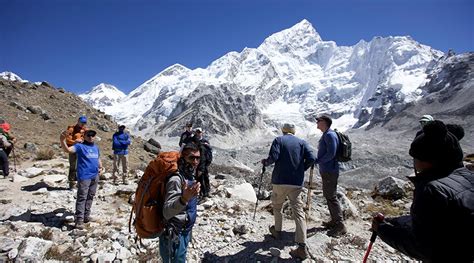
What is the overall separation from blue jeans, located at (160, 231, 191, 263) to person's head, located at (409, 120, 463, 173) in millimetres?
2789

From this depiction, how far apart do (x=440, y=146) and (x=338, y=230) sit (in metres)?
4.52

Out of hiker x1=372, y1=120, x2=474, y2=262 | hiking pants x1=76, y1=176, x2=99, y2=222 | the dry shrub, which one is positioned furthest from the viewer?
the dry shrub

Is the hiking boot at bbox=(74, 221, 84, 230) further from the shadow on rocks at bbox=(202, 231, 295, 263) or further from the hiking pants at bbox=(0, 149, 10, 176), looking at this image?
the hiking pants at bbox=(0, 149, 10, 176)

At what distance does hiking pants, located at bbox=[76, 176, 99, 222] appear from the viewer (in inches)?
276

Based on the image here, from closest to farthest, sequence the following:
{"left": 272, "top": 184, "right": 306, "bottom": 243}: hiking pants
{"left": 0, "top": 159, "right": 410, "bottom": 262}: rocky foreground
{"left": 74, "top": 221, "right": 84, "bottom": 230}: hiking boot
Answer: {"left": 272, "top": 184, "right": 306, "bottom": 243}: hiking pants
{"left": 0, "top": 159, "right": 410, "bottom": 262}: rocky foreground
{"left": 74, "top": 221, "right": 84, "bottom": 230}: hiking boot

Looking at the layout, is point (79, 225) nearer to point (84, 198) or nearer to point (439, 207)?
point (84, 198)

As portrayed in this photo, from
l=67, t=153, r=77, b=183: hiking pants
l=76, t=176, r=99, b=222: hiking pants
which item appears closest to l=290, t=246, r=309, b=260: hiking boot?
l=76, t=176, r=99, b=222: hiking pants

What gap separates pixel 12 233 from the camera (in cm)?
630

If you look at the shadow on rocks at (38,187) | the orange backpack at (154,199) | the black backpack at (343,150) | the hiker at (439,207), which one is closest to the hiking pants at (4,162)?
the shadow on rocks at (38,187)

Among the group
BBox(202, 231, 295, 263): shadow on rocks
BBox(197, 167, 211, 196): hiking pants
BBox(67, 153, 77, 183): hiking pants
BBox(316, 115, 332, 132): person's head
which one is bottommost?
BBox(202, 231, 295, 263): shadow on rocks

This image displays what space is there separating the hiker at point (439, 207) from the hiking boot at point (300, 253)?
3.12 metres

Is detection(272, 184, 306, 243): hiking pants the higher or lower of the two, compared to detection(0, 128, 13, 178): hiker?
lower

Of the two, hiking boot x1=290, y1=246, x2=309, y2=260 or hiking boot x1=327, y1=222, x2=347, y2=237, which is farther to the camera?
hiking boot x1=327, y1=222, x2=347, y2=237

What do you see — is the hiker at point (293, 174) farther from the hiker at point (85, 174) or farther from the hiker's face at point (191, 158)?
the hiker at point (85, 174)
